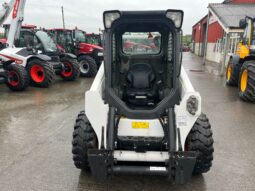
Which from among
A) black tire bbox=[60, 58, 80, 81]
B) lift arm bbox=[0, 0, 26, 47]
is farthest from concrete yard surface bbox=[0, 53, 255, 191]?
black tire bbox=[60, 58, 80, 81]

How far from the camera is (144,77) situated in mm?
3594

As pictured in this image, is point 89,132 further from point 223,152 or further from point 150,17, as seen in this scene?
point 223,152

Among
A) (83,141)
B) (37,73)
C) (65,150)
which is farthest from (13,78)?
(83,141)

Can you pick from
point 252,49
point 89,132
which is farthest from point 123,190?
point 252,49

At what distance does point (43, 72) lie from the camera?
8.93 meters

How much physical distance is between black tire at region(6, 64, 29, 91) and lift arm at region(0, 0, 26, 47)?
1463 mm

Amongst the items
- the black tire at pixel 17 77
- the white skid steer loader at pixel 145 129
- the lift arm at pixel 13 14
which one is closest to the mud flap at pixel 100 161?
the white skid steer loader at pixel 145 129

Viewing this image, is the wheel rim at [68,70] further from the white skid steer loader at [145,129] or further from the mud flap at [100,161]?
the mud flap at [100,161]

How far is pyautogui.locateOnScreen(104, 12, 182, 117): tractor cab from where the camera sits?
3.16 m

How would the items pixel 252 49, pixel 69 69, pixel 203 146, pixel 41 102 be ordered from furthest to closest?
pixel 69 69, pixel 252 49, pixel 41 102, pixel 203 146

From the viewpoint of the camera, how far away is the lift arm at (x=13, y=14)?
9312 mm

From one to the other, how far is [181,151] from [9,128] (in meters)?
3.74

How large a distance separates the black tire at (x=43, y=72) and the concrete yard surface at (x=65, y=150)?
1437 millimetres

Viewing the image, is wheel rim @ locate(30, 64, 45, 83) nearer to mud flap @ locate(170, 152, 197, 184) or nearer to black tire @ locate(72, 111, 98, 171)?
black tire @ locate(72, 111, 98, 171)
